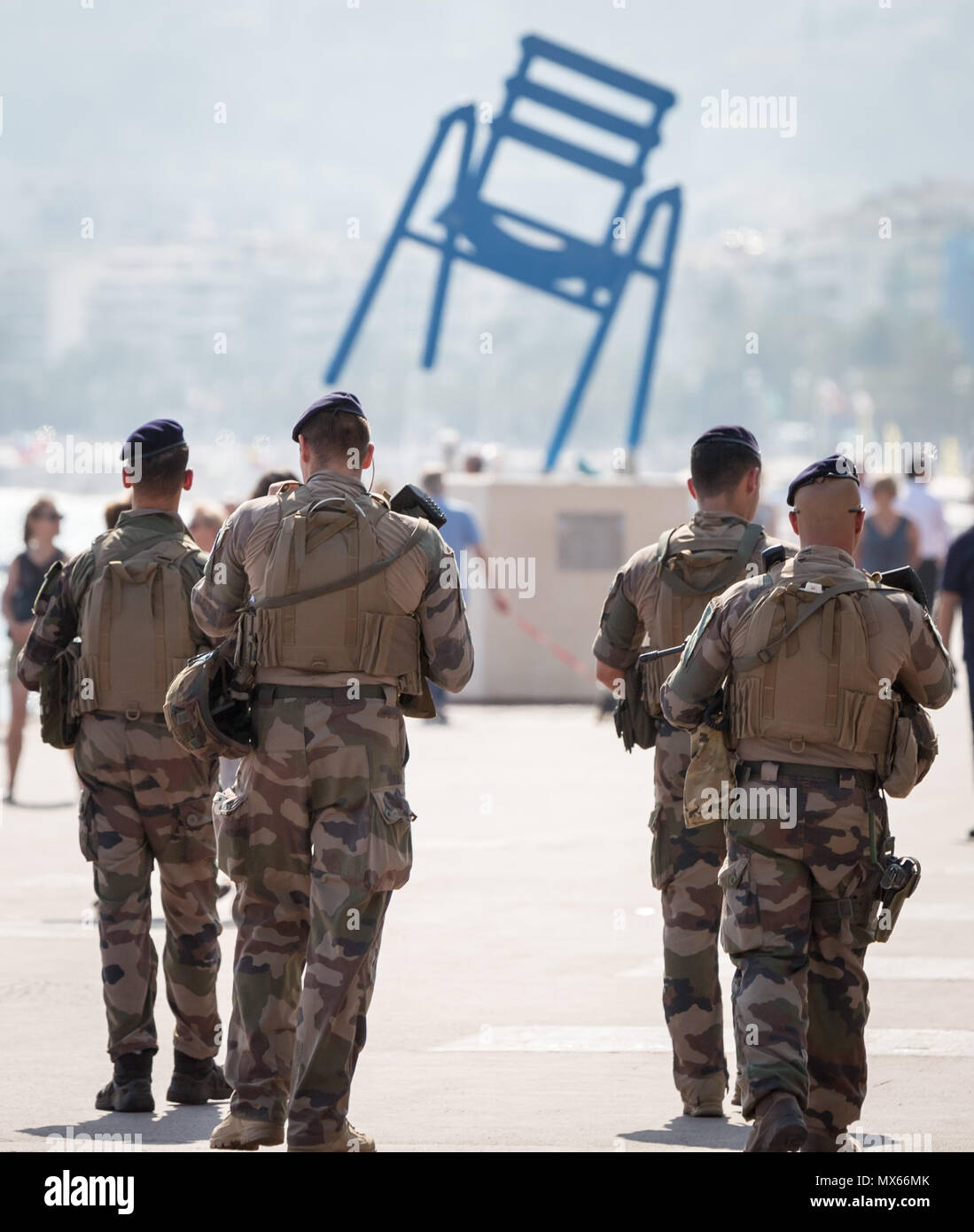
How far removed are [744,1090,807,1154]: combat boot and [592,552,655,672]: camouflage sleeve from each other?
173 centimetres

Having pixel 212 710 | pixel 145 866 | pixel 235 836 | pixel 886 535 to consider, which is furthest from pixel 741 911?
pixel 886 535

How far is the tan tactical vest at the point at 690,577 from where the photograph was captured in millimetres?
6043

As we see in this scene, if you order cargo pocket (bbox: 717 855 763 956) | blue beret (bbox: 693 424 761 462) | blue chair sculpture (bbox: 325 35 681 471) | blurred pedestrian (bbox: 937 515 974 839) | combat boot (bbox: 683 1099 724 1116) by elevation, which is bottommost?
combat boot (bbox: 683 1099 724 1116)

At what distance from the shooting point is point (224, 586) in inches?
209

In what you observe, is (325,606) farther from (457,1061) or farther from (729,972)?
(729,972)

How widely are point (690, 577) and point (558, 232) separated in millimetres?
16347

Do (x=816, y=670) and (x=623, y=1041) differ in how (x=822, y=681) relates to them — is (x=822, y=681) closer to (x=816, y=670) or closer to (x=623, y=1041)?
(x=816, y=670)

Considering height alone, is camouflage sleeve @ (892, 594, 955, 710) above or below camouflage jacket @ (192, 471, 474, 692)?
below

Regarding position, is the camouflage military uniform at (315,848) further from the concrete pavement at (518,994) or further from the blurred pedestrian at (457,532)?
the blurred pedestrian at (457,532)

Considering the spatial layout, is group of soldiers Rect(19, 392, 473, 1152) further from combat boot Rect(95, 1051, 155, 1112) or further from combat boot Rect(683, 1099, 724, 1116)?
combat boot Rect(683, 1099, 724, 1116)

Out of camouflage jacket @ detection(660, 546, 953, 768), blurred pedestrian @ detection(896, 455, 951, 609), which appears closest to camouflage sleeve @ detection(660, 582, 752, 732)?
camouflage jacket @ detection(660, 546, 953, 768)

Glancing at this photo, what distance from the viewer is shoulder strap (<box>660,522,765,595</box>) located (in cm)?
604

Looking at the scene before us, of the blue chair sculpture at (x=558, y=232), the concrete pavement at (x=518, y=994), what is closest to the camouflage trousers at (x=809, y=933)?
the concrete pavement at (x=518, y=994)
